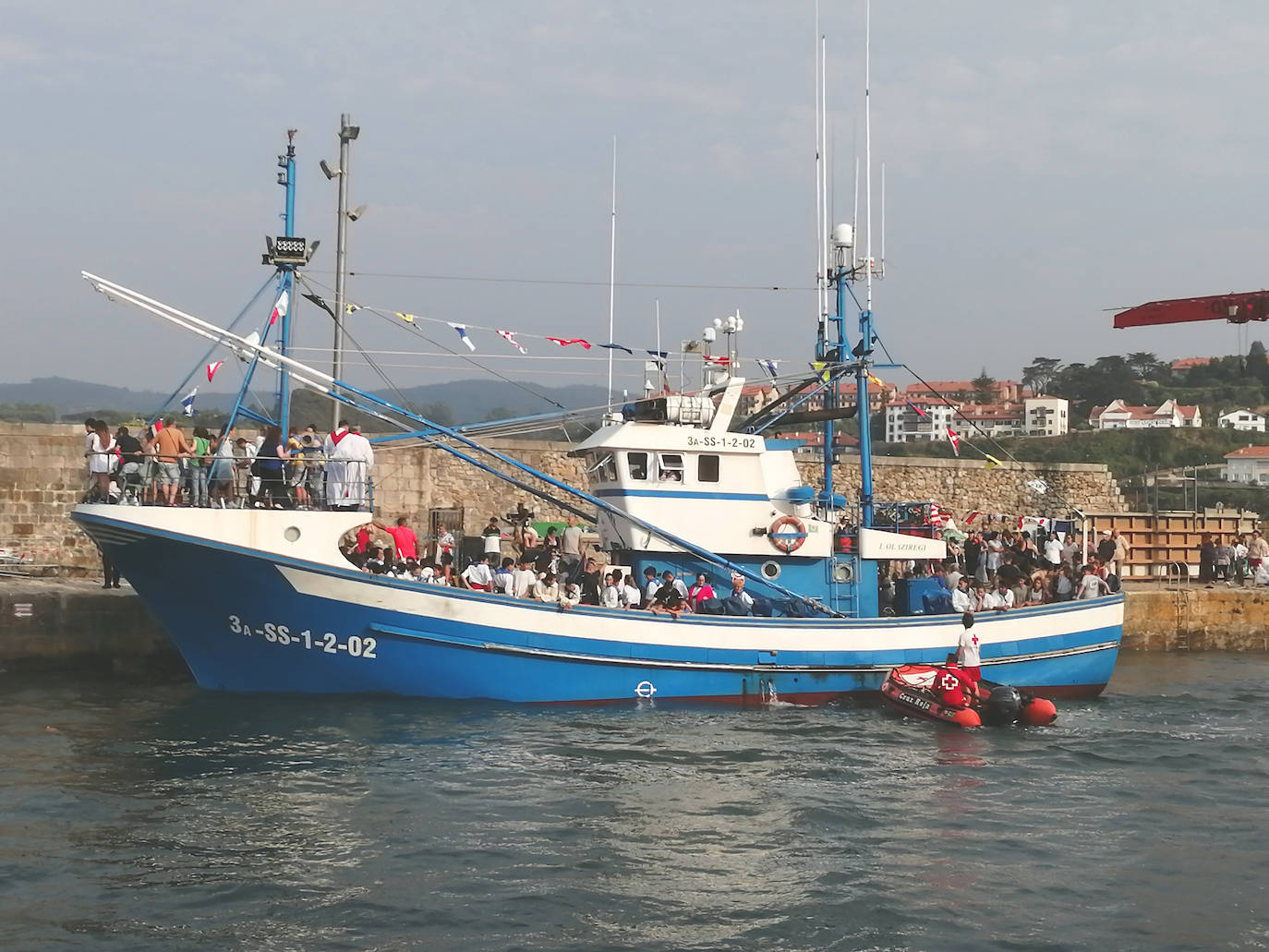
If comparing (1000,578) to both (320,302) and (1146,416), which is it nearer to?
(320,302)

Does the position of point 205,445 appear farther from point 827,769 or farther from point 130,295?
point 827,769

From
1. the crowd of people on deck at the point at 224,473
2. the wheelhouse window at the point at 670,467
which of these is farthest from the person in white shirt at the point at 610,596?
the crowd of people on deck at the point at 224,473

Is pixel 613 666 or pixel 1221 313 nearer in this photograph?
pixel 613 666

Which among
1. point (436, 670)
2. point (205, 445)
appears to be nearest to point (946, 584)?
point (436, 670)

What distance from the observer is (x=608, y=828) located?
1123cm

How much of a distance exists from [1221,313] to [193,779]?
29760mm

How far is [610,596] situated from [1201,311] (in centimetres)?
2340

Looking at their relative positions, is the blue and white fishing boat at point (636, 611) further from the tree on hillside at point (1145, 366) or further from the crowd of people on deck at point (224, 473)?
the tree on hillside at point (1145, 366)

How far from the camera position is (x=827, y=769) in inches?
540

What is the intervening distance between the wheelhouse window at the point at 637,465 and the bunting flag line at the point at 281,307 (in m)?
5.12

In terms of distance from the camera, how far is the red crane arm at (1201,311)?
108ft

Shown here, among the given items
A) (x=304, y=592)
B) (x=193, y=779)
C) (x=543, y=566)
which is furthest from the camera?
(x=543, y=566)

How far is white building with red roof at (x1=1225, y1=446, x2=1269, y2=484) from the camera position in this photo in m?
94.2

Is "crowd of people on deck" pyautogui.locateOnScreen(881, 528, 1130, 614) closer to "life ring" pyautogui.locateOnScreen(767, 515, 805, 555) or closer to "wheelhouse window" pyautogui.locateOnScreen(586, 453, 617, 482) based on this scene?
"life ring" pyautogui.locateOnScreen(767, 515, 805, 555)
